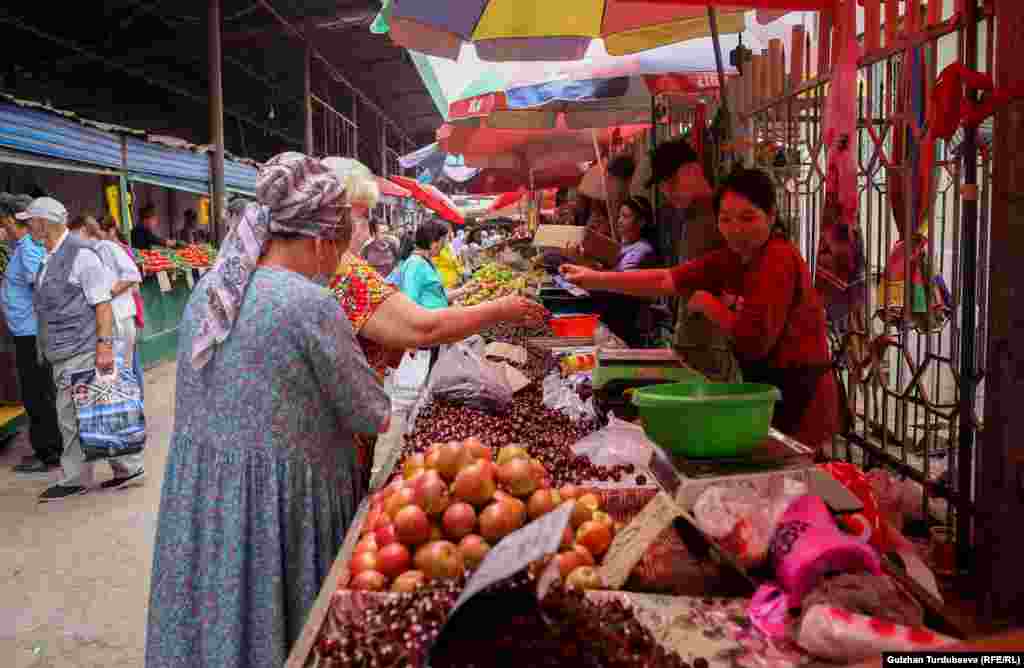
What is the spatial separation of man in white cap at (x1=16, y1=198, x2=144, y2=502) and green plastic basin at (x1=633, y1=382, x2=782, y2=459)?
4.75 meters

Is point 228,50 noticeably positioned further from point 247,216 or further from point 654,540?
point 654,540

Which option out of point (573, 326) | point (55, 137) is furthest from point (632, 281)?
point (55, 137)

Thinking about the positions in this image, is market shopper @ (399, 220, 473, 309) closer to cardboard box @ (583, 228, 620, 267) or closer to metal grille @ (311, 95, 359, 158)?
cardboard box @ (583, 228, 620, 267)

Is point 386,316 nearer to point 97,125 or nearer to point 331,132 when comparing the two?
point 97,125

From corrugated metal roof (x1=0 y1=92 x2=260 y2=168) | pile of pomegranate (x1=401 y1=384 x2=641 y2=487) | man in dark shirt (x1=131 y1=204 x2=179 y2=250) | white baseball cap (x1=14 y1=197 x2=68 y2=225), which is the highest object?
corrugated metal roof (x1=0 y1=92 x2=260 y2=168)

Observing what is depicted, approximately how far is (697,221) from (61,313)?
4.45 meters

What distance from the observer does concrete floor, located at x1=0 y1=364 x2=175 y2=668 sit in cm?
368

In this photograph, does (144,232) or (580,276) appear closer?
(580,276)

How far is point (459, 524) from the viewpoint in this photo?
1.79 metres

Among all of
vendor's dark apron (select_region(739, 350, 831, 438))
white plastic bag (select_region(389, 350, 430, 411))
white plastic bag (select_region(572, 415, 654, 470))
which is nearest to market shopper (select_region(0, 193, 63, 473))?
white plastic bag (select_region(389, 350, 430, 411))

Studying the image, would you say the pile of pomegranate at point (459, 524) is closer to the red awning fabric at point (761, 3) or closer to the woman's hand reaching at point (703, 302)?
the woman's hand reaching at point (703, 302)

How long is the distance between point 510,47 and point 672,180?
1.23m

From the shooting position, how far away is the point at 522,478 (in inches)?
75.4

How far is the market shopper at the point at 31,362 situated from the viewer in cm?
638
